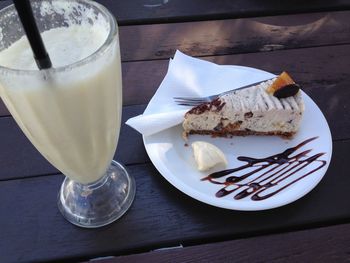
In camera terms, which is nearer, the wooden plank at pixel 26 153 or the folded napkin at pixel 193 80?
the wooden plank at pixel 26 153

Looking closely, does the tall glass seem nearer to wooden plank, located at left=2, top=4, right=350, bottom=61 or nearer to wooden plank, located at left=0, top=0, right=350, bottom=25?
wooden plank, located at left=2, top=4, right=350, bottom=61

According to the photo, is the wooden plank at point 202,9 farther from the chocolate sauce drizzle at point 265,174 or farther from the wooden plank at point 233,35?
the chocolate sauce drizzle at point 265,174

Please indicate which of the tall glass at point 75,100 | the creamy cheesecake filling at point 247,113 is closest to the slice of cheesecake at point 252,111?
the creamy cheesecake filling at point 247,113

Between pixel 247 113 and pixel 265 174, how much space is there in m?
0.18

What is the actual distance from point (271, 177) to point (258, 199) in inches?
2.9

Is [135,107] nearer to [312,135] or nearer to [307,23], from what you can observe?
[312,135]

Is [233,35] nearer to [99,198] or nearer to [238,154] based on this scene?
[238,154]

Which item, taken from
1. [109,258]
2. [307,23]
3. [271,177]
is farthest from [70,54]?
[307,23]

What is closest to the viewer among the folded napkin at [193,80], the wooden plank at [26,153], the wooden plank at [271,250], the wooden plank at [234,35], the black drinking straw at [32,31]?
the black drinking straw at [32,31]

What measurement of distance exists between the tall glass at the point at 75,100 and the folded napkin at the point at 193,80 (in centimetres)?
21

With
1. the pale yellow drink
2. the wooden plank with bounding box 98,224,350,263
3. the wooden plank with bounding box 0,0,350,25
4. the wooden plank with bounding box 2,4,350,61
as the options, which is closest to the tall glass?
the pale yellow drink

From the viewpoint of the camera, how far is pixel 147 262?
26.7 inches

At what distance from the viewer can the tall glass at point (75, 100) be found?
0.58m

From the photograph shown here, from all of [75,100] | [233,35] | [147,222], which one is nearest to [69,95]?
[75,100]
